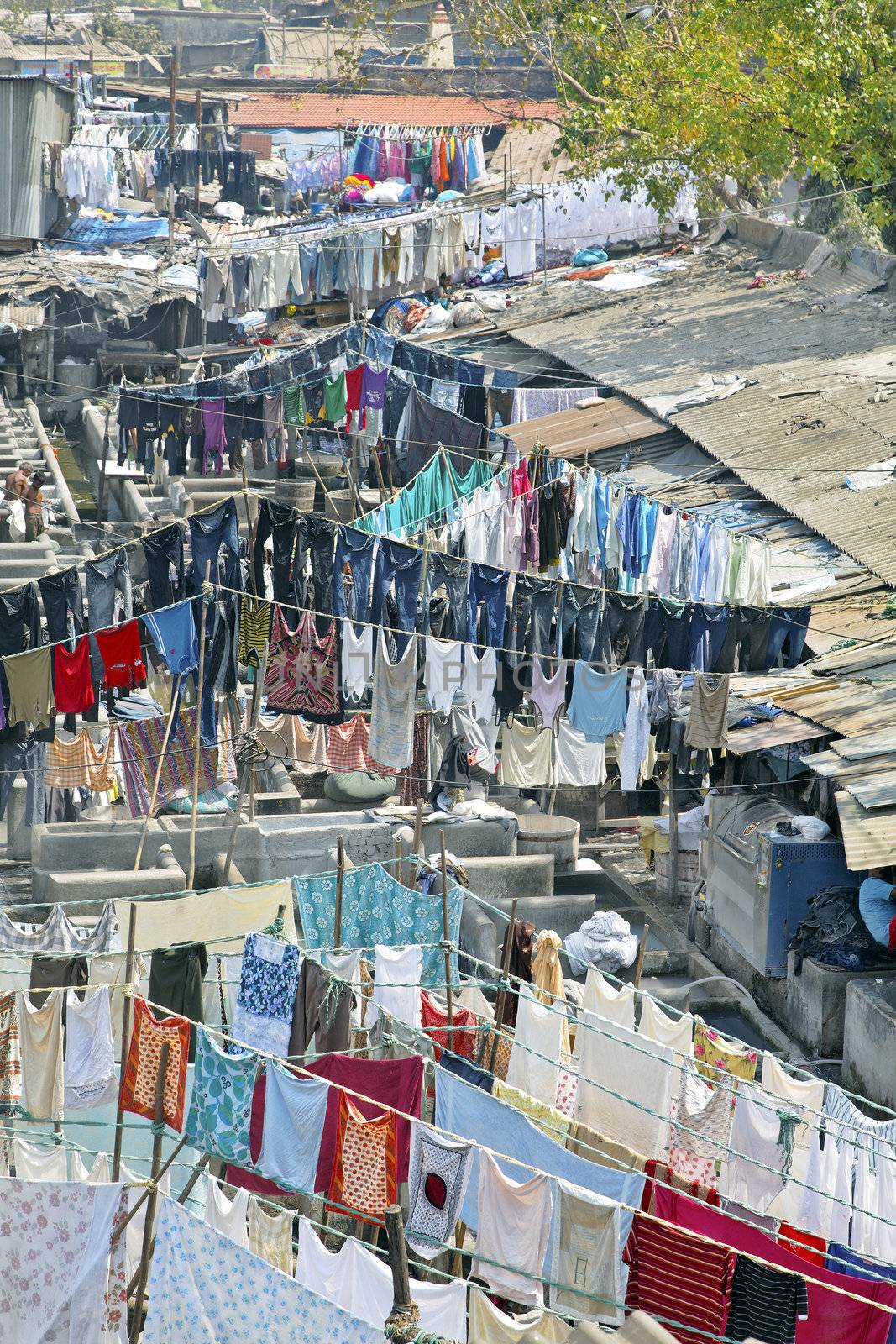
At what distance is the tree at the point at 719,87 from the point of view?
26.4 m

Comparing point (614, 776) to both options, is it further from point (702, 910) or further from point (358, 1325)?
point (358, 1325)

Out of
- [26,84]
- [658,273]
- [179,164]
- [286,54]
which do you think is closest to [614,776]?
[658,273]

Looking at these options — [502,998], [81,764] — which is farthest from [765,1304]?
[81,764]

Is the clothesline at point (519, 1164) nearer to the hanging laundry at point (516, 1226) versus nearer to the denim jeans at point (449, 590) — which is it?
the hanging laundry at point (516, 1226)

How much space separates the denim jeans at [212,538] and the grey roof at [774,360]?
670 cm

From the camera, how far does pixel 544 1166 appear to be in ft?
36.0

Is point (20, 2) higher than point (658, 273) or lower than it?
higher

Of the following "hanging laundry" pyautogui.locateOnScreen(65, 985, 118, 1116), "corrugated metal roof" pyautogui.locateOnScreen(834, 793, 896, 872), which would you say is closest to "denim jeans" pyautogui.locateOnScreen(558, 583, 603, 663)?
"corrugated metal roof" pyautogui.locateOnScreen(834, 793, 896, 872)

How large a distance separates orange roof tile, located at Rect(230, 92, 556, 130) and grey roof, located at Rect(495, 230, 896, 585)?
17.6 meters

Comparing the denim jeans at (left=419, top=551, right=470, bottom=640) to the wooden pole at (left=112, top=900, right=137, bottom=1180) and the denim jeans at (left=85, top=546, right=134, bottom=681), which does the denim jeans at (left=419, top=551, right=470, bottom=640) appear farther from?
the wooden pole at (left=112, top=900, right=137, bottom=1180)

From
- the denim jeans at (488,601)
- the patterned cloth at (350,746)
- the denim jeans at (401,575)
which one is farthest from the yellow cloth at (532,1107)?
the patterned cloth at (350,746)

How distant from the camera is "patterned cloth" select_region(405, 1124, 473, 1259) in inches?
422

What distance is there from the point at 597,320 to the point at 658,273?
2526 millimetres

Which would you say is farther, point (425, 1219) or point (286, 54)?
point (286, 54)
